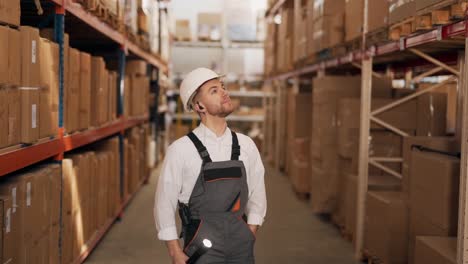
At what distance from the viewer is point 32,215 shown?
3246 millimetres

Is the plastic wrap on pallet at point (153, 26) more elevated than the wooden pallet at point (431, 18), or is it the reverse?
the plastic wrap on pallet at point (153, 26)

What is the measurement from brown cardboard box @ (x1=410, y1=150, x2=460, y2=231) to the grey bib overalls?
1.49 m

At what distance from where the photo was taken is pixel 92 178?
16.0 ft

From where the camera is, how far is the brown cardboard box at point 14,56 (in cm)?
286

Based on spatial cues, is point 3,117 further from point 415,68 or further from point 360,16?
point 415,68

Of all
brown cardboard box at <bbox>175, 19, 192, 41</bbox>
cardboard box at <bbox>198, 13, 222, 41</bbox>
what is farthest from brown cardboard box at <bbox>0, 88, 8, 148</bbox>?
cardboard box at <bbox>198, 13, 222, 41</bbox>

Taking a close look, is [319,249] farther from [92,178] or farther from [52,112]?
[52,112]

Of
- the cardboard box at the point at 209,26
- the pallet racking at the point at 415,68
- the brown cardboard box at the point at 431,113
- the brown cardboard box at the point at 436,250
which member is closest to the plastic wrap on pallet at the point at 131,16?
the pallet racking at the point at 415,68

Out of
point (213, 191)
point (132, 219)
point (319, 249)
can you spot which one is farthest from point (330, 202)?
point (213, 191)

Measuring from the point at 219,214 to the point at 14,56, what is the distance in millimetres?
1291

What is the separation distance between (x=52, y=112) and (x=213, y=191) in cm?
149

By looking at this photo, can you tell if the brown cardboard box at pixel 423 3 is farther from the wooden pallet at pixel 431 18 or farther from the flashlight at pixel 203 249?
the flashlight at pixel 203 249

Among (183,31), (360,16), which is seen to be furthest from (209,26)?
(360,16)

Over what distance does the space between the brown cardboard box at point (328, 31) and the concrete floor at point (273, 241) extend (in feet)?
6.43
